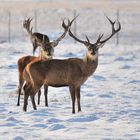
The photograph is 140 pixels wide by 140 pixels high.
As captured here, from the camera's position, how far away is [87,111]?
1498cm

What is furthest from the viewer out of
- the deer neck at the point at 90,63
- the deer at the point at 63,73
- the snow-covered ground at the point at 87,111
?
the deer neck at the point at 90,63

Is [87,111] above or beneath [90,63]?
beneath

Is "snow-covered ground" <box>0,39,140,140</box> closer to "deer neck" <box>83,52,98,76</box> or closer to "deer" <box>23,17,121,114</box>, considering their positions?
"deer" <box>23,17,121,114</box>

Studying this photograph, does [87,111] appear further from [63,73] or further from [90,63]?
[90,63]

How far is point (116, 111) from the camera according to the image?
14.9m

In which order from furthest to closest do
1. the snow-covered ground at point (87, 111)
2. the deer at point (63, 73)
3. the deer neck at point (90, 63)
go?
the deer neck at point (90, 63), the deer at point (63, 73), the snow-covered ground at point (87, 111)

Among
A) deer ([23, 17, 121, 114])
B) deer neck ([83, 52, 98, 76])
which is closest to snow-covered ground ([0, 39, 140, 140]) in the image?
deer ([23, 17, 121, 114])

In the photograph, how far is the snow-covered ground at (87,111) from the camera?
11992 mm

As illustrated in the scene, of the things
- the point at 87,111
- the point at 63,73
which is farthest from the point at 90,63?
the point at 87,111

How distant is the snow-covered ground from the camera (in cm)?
1199

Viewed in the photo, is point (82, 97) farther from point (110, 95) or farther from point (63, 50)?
point (63, 50)

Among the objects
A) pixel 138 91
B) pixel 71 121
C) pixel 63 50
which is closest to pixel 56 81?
pixel 71 121

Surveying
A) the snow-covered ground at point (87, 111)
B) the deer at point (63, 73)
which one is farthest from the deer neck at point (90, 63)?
the snow-covered ground at point (87, 111)

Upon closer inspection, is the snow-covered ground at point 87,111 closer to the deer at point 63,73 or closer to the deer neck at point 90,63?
the deer at point 63,73
